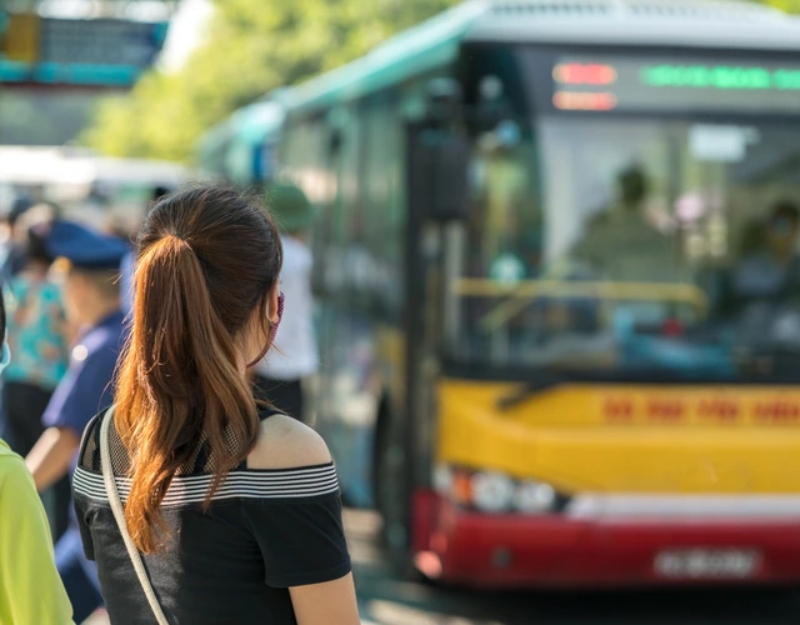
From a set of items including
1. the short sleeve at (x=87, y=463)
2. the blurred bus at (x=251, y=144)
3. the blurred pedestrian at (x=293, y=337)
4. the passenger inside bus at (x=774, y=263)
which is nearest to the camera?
the short sleeve at (x=87, y=463)

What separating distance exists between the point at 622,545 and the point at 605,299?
1215mm

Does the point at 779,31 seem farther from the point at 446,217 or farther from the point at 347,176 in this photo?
the point at 347,176

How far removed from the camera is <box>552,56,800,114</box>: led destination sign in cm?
770

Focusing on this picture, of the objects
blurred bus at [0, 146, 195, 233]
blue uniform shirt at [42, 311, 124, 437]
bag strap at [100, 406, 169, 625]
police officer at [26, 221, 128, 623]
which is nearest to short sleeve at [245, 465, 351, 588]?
bag strap at [100, 406, 169, 625]

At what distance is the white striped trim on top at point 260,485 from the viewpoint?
243 centimetres

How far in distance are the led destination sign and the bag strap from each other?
5.29 meters

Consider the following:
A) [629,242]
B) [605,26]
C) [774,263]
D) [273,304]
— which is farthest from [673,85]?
[273,304]

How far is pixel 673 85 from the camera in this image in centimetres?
781

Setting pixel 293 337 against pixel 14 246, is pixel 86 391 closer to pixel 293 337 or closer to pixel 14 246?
pixel 293 337

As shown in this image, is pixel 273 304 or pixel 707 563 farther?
pixel 707 563

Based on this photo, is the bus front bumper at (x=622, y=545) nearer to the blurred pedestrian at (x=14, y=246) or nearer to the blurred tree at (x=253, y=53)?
the blurred pedestrian at (x=14, y=246)

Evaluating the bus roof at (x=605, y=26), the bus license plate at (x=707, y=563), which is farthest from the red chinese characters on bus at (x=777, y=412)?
the bus roof at (x=605, y=26)

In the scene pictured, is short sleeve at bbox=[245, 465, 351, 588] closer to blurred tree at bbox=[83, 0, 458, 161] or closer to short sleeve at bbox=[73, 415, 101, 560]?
short sleeve at bbox=[73, 415, 101, 560]

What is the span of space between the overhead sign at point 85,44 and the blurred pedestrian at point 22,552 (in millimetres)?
10911
